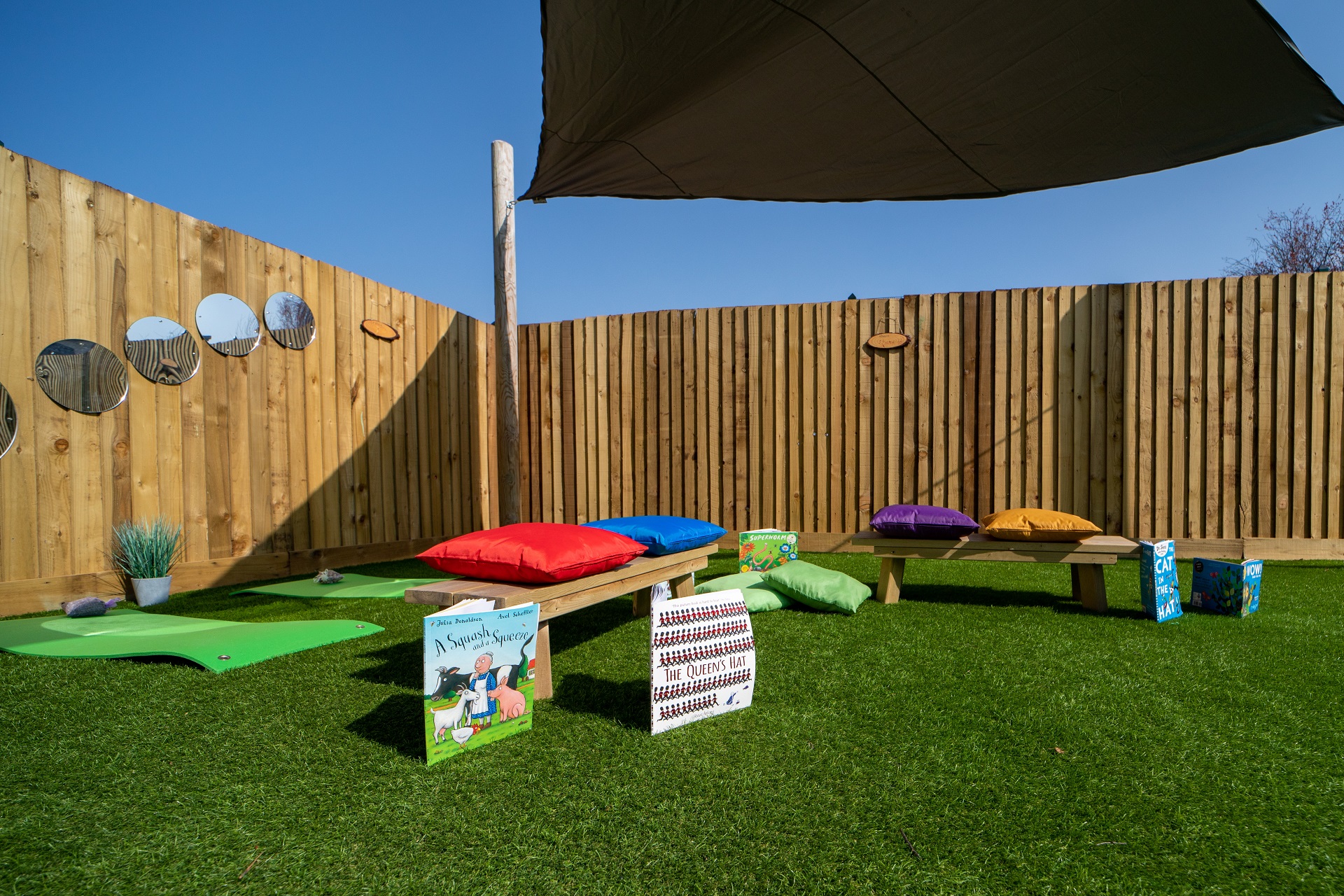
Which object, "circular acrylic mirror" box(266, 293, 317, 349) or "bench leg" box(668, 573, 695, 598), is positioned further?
"circular acrylic mirror" box(266, 293, 317, 349)

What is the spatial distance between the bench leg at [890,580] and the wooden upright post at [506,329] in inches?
122

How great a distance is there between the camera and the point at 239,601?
4.12m

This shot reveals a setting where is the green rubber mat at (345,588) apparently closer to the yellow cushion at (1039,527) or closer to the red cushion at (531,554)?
the red cushion at (531,554)

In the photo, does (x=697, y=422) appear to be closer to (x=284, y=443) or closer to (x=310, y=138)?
(x=284, y=443)

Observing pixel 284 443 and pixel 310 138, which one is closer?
pixel 284 443

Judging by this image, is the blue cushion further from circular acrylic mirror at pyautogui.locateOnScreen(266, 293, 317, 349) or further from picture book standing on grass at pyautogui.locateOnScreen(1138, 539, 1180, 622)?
circular acrylic mirror at pyautogui.locateOnScreen(266, 293, 317, 349)

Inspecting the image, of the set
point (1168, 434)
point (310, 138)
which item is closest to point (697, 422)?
point (1168, 434)

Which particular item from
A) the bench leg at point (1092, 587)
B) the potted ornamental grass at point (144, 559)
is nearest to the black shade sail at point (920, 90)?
the bench leg at point (1092, 587)

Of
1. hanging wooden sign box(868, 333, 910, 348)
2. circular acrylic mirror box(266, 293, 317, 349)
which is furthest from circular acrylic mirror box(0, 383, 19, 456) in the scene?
hanging wooden sign box(868, 333, 910, 348)

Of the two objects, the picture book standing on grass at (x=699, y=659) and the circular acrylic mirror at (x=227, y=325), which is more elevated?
the circular acrylic mirror at (x=227, y=325)

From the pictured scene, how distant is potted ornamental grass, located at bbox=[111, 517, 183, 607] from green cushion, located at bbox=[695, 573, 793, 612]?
10.3 feet

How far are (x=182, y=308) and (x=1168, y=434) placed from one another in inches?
279

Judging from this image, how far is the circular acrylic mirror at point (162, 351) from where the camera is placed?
4.12m

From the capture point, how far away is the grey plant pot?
394cm
